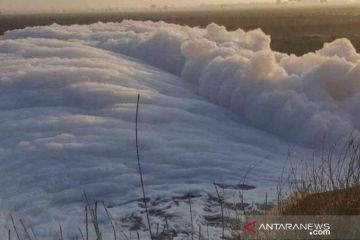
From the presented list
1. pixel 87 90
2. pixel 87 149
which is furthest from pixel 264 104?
pixel 87 149

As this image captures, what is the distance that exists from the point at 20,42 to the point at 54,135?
1449cm

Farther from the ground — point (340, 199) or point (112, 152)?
point (340, 199)

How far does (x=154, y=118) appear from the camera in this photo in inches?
687

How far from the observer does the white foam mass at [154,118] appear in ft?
43.2

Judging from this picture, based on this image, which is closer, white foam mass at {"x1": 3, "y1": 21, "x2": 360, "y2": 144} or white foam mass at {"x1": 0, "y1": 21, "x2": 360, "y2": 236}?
white foam mass at {"x1": 0, "y1": 21, "x2": 360, "y2": 236}

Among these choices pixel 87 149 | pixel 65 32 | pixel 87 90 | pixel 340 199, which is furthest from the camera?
pixel 65 32

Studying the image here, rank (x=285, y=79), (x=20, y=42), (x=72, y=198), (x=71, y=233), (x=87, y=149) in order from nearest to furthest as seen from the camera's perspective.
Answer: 1. (x=71, y=233)
2. (x=72, y=198)
3. (x=87, y=149)
4. (x=285, y=79)
5. (x=20, y=42)

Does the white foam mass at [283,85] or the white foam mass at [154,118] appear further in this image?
the white foam mass at [283,85]

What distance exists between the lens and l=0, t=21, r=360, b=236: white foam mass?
518 inches

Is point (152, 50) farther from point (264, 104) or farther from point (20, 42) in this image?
point (264, 104)

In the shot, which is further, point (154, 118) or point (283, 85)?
point (283, 85)

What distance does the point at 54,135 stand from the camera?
609 inches

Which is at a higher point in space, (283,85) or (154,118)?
(283,85)

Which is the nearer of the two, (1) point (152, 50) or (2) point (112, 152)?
(2) point (112, 152)
